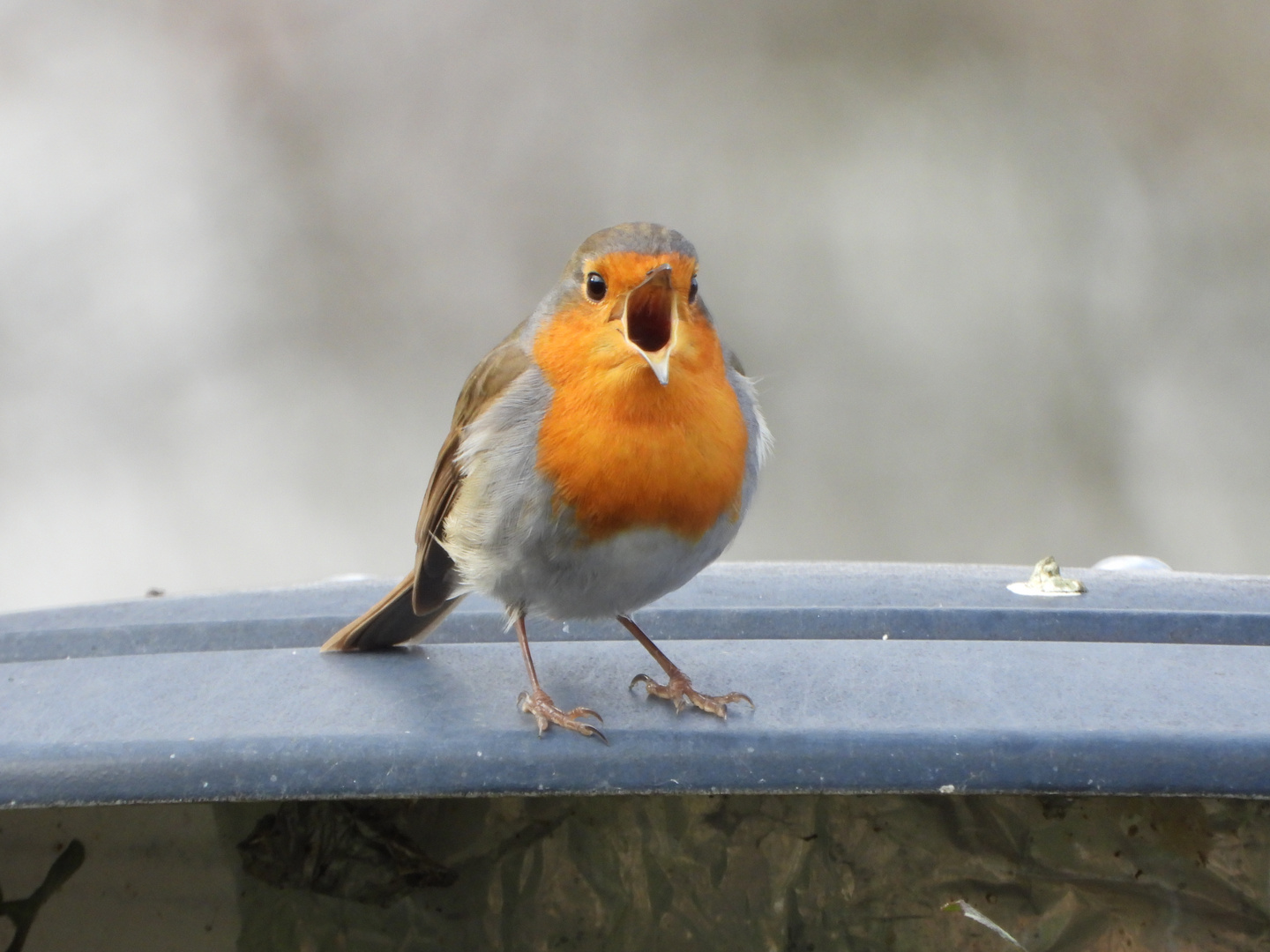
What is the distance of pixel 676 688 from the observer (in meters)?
1.55

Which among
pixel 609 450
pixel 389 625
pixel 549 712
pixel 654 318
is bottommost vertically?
pixel 389 625

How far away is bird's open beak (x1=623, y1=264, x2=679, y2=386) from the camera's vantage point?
5.16ft

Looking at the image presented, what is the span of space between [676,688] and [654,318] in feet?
1.47

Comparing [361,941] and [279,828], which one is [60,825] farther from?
[361,941]

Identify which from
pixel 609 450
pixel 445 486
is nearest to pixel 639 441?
pixel 609 450

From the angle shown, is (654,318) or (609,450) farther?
(654,318)

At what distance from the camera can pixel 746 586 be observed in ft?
6.84

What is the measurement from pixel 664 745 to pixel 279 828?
1.49ft

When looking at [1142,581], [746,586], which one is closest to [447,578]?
[746,586]

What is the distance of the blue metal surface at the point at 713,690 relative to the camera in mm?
1224

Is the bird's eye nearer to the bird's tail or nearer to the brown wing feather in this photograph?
the brown wing feather

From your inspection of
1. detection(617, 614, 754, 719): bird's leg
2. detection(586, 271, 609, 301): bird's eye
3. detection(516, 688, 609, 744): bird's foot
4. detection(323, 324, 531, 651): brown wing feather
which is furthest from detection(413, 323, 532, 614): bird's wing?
detection(516, 688, 609, 744): bird's foot

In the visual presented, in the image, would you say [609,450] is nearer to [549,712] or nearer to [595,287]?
[595,287]

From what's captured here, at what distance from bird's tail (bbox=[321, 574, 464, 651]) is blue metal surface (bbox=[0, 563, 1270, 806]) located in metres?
0.05
